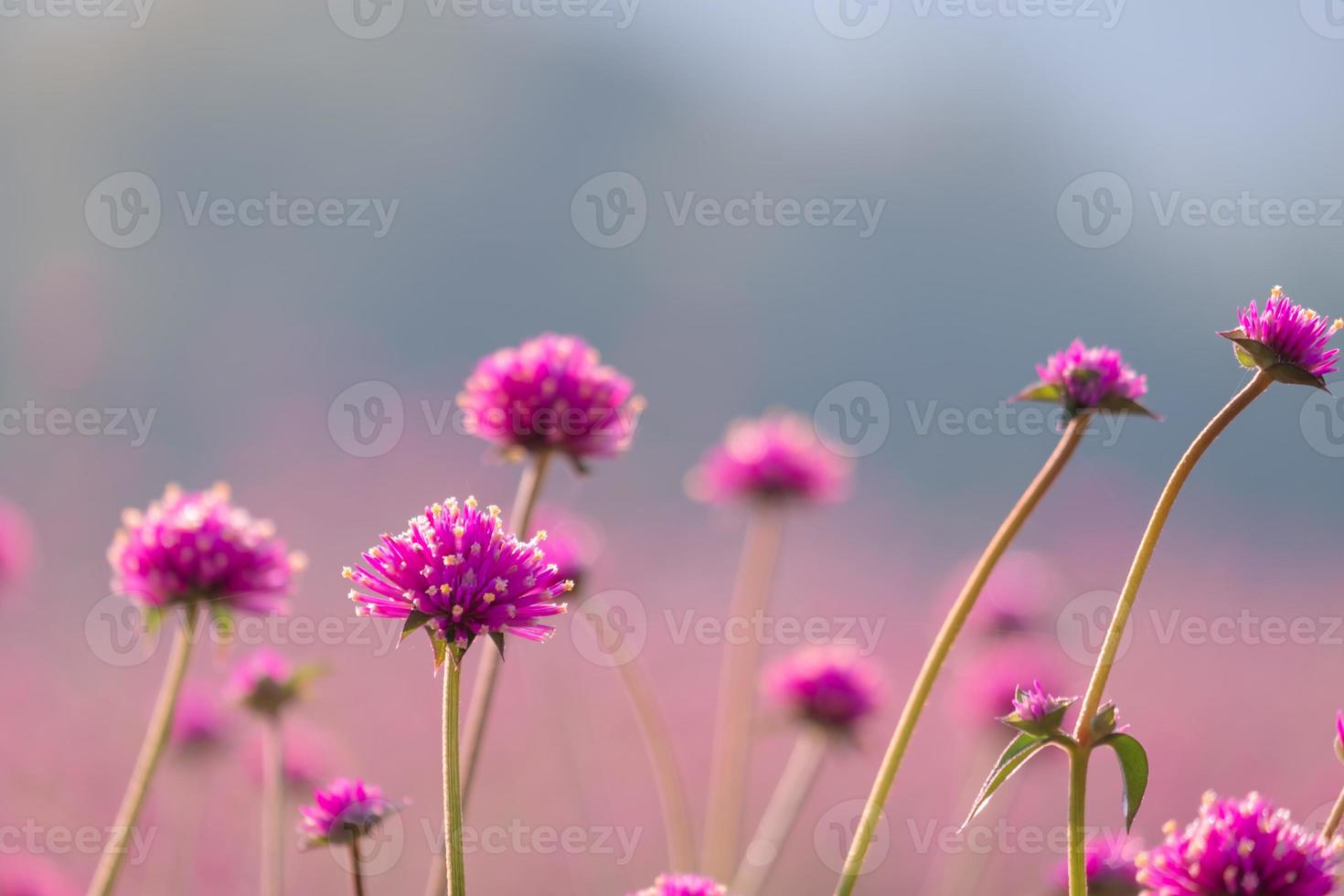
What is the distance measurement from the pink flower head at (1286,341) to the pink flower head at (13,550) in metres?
3.72

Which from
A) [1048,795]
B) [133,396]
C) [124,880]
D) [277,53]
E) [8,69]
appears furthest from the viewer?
[277,53]

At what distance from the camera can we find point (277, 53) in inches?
925

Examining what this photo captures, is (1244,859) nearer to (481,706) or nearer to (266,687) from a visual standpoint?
(481,706)

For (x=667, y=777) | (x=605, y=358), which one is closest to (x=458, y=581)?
(x=667, y=777)

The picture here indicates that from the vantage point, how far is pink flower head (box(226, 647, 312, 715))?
7.95 feet

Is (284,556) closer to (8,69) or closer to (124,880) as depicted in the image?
(124,880)

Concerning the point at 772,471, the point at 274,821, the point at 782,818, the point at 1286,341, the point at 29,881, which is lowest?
the point at 29,881

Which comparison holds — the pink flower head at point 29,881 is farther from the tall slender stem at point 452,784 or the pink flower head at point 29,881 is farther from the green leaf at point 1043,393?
the green leaf at point 1043,393

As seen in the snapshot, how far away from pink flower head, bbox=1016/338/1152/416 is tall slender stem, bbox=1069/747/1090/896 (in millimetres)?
521

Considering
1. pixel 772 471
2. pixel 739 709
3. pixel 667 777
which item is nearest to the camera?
pixel 667 777

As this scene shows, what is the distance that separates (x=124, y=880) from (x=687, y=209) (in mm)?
21359

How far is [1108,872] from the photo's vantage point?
1889mm

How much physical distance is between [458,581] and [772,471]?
2.32 m

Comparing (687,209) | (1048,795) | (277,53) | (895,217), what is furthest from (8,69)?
(1048,795)
